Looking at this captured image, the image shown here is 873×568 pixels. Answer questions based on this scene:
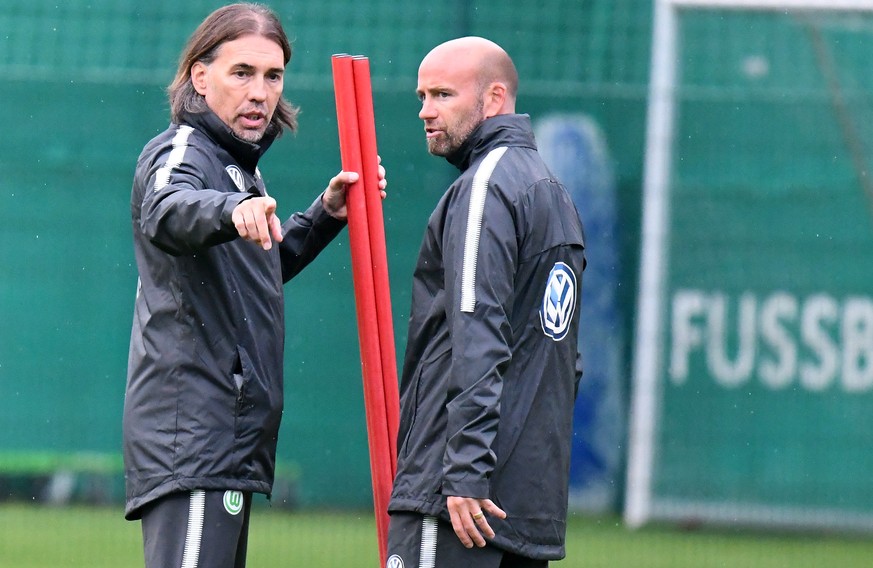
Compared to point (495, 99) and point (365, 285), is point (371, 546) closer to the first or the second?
point (365, 285)

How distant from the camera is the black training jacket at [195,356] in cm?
353

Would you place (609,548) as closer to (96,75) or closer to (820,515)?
(820,515)

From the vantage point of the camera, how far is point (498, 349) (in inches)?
133

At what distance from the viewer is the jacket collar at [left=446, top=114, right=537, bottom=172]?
364cm

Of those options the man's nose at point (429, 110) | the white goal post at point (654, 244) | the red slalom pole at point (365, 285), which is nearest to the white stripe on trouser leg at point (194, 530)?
the red slalom pole at point (365, 285)

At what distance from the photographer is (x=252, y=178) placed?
3.85 meters

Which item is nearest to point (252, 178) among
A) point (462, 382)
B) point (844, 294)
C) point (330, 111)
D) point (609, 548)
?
point (462, 382)

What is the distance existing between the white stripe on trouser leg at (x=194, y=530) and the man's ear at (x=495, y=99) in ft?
4.04

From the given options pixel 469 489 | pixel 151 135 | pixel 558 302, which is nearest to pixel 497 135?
pixel 558 302

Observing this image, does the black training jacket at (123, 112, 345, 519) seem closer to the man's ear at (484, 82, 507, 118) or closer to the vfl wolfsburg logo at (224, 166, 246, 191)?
the vfl wolfsburg logo at (224, 166, 246, 191)

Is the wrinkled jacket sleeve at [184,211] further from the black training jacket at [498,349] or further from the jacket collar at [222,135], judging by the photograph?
the black training jacket at [498,349]

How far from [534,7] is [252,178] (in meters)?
3.31

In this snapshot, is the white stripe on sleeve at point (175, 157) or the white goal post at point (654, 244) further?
the white goal post at point (654, 244)

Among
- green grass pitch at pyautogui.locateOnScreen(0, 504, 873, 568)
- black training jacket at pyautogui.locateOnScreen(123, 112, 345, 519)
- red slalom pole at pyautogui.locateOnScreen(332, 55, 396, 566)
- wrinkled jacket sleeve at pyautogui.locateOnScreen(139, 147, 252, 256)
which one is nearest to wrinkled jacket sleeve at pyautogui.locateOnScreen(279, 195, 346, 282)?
red slalom pole at pyautogui.locateOnScreen(332, 55, 396, 566)
